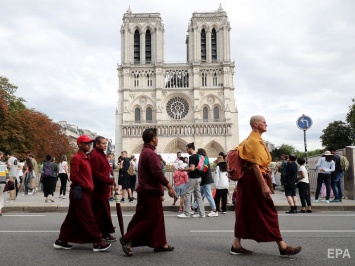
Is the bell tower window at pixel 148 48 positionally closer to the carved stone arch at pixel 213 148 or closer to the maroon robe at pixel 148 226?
the carved stone arch at pixel 213 148

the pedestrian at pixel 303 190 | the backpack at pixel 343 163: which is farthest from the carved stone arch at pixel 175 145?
the pedestrian at pixel 303 190

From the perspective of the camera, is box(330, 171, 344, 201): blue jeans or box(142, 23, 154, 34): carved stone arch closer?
box(330, 171, 344, 201): blue jeans

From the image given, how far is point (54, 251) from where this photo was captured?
5.43 metres

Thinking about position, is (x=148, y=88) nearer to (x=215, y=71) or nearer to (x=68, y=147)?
(x=215, y=71)

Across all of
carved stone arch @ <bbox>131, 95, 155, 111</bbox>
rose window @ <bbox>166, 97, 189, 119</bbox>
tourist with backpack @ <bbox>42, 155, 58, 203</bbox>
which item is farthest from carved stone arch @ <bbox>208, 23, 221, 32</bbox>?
tourist with backpack @ <bbox>42, 155, 58, 203</bbox>

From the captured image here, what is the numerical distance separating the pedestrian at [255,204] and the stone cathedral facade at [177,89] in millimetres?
53609

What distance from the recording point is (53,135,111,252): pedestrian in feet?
18.0

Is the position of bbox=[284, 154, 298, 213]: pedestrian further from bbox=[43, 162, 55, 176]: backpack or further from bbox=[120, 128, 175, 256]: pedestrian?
bbox=[43, 162, 55, 176]: backpack

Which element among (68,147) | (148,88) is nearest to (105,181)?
(68,147)

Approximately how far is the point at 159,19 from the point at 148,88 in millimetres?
11050

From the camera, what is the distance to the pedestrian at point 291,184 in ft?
32.6

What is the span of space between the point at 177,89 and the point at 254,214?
184 ft

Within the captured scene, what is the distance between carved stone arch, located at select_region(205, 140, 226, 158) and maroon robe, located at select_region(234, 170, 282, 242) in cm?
5406

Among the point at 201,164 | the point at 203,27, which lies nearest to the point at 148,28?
the point at 203,27
